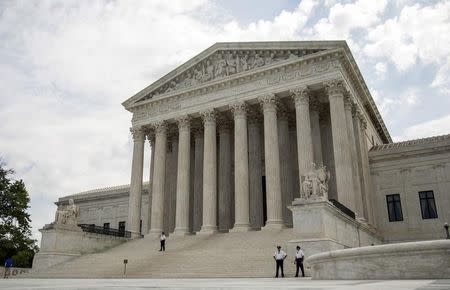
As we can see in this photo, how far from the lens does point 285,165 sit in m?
37.2

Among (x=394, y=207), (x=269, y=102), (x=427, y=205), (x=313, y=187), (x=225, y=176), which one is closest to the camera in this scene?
(x=313, y=187)

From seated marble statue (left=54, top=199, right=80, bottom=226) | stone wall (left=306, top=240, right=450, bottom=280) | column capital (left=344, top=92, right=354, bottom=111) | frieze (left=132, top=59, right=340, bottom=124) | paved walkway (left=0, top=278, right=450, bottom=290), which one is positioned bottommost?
paved walkway (left=0, top=278, right=450, bottom=290)

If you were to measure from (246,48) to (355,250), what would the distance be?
1058 inches

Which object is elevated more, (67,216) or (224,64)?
(224,64)

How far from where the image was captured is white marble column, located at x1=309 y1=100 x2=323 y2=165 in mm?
36216

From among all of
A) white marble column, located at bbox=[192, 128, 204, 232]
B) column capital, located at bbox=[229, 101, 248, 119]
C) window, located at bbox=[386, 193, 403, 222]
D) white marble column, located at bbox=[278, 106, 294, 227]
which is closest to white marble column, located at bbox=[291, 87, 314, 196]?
white marble column, located at bbox=[278, 106, 294, 227]

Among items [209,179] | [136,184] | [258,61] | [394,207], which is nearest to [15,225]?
[136,184]

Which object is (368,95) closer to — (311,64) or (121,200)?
(311,64)

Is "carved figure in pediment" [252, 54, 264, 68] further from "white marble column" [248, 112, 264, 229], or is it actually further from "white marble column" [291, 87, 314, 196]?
"white marble column" [248, 112, 264, 229]

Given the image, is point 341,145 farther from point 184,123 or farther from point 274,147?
point 184,123

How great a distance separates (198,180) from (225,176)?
339 centimetres

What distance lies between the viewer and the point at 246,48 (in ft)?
122

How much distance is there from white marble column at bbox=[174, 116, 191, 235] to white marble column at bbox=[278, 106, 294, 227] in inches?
335

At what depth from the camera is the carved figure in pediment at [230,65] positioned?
37.6 metres
